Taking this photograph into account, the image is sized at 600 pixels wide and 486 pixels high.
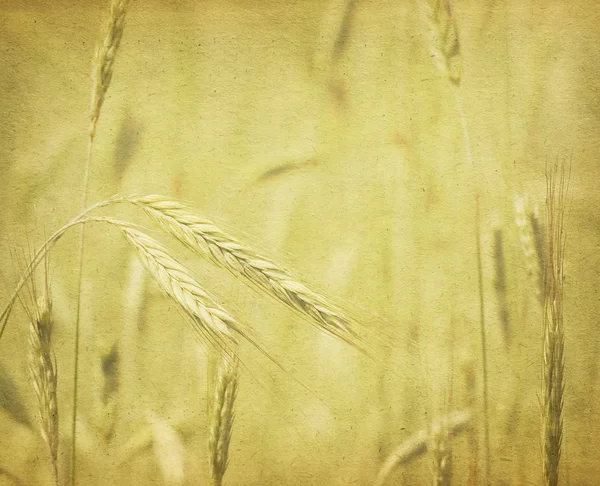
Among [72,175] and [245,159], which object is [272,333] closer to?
[245,159]

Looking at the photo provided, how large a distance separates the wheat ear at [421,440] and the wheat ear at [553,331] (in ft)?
0.60

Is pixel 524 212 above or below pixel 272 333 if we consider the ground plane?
above

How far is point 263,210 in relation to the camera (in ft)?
3.43

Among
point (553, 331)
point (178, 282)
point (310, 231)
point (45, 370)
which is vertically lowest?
point (45, 370)

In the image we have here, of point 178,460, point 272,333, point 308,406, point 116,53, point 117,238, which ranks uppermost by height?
point 116,53

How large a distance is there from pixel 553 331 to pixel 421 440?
1.33 feet

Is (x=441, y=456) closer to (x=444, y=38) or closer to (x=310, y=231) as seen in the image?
(x=310, y=231)

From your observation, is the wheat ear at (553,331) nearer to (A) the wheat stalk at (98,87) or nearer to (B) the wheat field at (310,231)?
(B) the wheat field at (310,231)

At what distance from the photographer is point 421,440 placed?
104 cm

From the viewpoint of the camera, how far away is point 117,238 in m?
1.04

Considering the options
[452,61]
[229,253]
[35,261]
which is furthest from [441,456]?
[35,261]

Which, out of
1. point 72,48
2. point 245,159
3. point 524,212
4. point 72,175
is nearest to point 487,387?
point 524,212

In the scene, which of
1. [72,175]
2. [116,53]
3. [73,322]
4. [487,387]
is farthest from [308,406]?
[116,53]

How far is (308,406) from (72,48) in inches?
40.6
